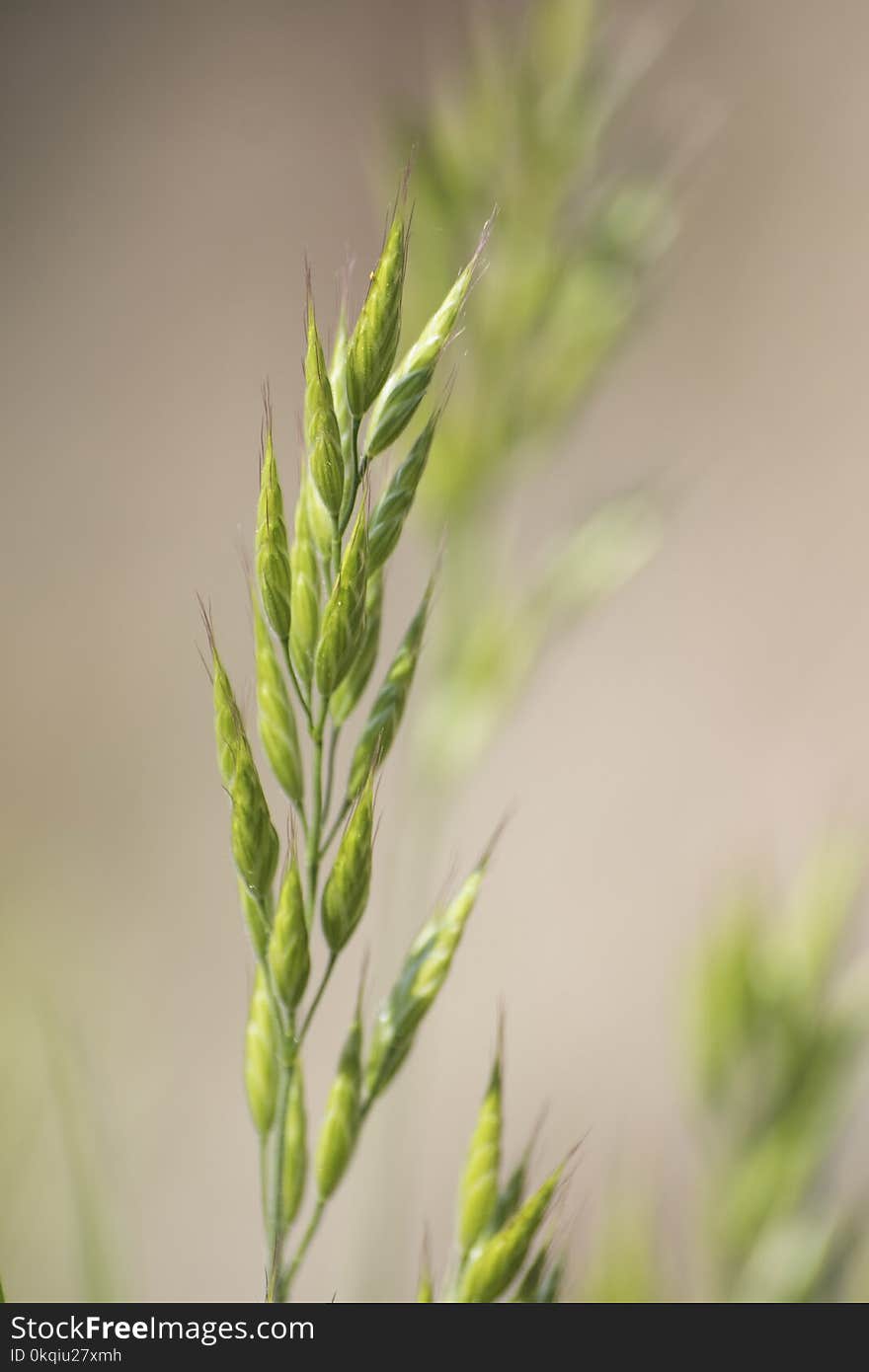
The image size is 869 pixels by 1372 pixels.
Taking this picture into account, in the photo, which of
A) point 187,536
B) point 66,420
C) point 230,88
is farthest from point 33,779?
point 230,88

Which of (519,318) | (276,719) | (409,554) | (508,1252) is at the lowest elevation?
(508,1252)

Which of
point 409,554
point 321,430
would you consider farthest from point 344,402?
point 409,554

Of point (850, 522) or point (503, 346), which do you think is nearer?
point (503, 346)

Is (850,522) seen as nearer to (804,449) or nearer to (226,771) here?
(804,449)

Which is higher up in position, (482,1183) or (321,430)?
(321,430)

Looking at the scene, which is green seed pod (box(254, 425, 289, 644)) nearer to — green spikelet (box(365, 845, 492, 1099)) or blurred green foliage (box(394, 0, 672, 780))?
green spikelet (box(365, 845, 492, 1099))

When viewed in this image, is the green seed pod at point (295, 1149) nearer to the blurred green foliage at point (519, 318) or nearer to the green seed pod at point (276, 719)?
the green seed pod at point (276, 719)

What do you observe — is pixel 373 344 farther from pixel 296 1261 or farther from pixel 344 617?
pixel 296 1261
